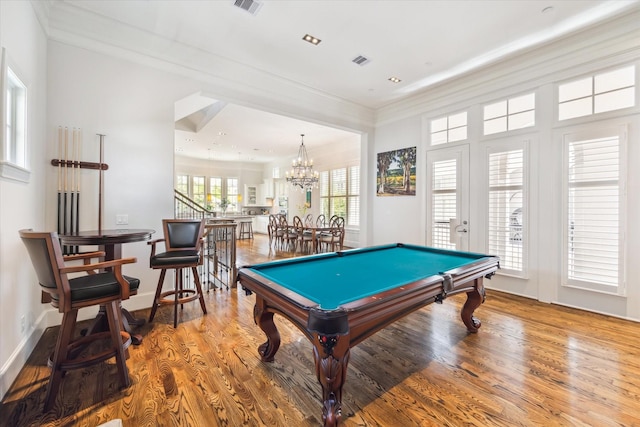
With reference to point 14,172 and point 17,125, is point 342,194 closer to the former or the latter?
point 17,125

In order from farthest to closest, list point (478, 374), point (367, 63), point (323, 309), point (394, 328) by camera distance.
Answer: point (367, 63), point (394, 328), point (478, 374), point (323, 309)

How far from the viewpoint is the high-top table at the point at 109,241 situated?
2268mm

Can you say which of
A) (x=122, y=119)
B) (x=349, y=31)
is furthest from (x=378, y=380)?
(x=122, y=119)

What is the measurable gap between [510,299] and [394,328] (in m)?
2.07

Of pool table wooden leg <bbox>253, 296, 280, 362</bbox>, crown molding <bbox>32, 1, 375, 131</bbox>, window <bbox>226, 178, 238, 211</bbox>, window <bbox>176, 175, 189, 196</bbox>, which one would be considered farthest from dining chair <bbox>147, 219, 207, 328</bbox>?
window <bbox>226, 178, 238, 211</bbox>

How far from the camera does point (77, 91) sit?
2984 mm

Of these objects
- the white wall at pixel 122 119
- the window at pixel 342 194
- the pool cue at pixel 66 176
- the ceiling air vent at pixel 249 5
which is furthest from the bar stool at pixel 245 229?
the ceiling air vent at pixel 249 5

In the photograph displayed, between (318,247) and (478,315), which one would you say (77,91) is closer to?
(478,315)

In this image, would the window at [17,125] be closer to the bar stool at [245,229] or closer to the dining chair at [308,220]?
the dining chair at [308,220]

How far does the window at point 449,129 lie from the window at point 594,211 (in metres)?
1.42

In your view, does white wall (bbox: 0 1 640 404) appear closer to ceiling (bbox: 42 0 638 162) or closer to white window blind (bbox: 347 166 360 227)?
ceiling (bbox: 42 0 638 162)

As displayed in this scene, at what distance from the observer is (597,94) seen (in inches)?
130

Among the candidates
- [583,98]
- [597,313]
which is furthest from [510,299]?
[583,98]

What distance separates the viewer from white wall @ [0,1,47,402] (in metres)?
1.88
